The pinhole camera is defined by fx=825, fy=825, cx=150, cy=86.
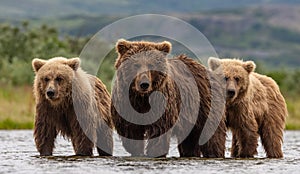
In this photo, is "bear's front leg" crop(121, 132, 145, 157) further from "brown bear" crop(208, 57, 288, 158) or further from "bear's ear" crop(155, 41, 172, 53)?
"brown bear" crop(208, 57, 288, 158)

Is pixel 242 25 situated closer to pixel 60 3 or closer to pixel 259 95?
pixel 60 3

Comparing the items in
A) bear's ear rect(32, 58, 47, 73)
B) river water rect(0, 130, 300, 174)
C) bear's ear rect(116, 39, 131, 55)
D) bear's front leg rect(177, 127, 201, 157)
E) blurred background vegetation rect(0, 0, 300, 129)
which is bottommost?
river water rect(0, 130, 300, 174)

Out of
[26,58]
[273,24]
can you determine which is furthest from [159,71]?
[273,24]

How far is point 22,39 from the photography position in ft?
109

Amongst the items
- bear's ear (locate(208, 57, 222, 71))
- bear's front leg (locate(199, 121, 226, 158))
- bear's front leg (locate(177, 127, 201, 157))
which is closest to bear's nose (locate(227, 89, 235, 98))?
bear's front leg (locate(199, 121, 226, 158))

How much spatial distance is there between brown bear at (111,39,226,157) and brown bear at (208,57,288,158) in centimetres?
27


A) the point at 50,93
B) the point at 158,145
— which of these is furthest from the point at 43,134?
the point at 158,145

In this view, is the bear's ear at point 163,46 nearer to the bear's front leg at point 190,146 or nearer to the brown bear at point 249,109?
the brown bear at point 249,109

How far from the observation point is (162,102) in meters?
11.6

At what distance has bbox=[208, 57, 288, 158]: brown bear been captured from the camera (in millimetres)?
12688

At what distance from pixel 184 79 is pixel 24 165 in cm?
268

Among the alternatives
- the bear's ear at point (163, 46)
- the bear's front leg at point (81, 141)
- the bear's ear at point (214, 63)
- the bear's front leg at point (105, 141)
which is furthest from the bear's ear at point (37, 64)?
the bear's ear at point (214, 63)

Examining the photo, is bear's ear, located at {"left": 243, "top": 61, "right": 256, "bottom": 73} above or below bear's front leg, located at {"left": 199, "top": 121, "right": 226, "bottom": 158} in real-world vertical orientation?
above

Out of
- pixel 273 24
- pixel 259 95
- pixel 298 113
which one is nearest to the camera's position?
pixel 259 95
